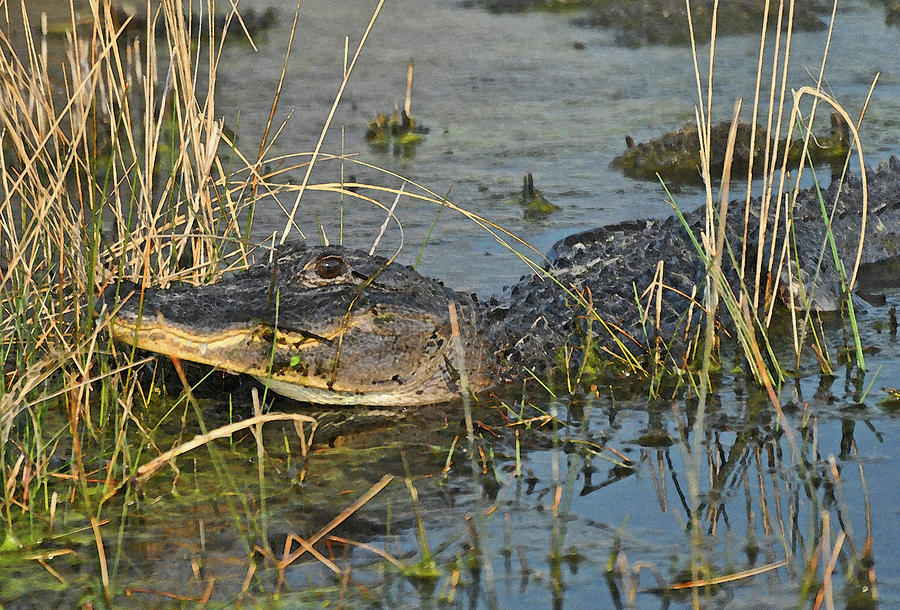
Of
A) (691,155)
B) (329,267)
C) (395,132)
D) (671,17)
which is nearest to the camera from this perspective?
(329,267)

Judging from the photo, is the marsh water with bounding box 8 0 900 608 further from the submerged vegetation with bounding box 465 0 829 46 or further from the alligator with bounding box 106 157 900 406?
the submerged vegetation with bounding box 465 0 829 46

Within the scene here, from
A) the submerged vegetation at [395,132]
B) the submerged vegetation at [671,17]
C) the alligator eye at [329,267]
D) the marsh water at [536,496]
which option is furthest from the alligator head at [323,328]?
the submerged vegetation at [671,17]

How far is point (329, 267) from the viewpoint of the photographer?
402 cm

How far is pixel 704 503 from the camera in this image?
325 cm

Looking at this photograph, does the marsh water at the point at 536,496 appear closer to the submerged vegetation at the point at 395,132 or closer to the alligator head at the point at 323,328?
the alligator head at the point at 323,328

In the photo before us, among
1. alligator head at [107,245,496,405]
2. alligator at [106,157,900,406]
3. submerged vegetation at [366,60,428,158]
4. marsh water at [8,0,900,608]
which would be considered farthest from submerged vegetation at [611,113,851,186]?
alligator head at [107,245,496,405]

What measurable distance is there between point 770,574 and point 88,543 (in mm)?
1720

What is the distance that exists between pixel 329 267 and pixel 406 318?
0.32 m

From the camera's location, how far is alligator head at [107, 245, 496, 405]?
3664 mm

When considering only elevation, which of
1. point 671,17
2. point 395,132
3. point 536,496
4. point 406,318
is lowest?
point 536,496

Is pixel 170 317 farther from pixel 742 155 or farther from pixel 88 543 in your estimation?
pixel 742 155

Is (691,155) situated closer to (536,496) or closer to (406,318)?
(406,318)

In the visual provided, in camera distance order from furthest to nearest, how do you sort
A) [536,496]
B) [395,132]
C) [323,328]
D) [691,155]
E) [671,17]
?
[671,17] → [395,132] → [691,155] → [323,328] → [536,496]

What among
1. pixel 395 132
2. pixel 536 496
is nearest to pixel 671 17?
pixel 395 132
